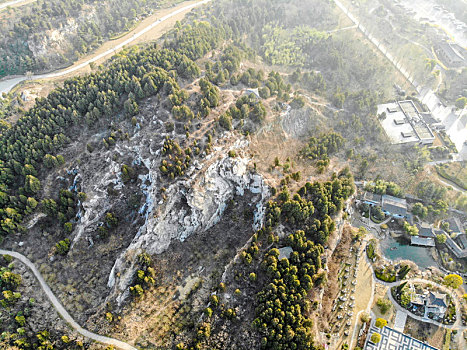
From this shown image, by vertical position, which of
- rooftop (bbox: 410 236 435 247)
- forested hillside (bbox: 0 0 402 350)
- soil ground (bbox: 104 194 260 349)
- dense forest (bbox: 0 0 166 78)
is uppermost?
dense forest (bbox: 0 0 166 78)

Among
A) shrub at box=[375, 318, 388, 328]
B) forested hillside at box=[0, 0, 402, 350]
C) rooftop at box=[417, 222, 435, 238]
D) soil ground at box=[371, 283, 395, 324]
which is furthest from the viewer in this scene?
rooftop at box=[417, 222, 435, 238]

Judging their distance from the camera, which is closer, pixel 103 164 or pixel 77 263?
pixel 77 263

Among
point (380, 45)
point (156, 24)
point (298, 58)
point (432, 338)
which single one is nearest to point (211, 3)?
point (156, 24)

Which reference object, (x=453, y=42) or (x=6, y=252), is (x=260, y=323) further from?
(x=453, y=42)

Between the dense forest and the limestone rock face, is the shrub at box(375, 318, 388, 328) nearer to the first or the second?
the limestone rock face

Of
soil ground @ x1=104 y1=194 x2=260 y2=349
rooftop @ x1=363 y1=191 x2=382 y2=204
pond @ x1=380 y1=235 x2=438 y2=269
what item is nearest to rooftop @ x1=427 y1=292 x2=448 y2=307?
pond @ x1=380 y1=235 x2=438 y2=269

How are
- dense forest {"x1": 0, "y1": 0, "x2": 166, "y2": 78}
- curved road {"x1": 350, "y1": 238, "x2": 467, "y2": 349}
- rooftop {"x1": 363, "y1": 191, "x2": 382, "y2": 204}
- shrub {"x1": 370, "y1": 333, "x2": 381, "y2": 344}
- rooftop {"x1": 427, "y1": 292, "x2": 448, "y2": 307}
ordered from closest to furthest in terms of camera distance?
shrub {"x1": 370, "y1": 333, "x2": 381, "y2": 344}
curved road {"x1": 350, "y1": 238, "x2": 467, "y2": 349}
rooftop {"x1": 427, "y1": 292, "x2": 448, "y2": 307}
rooftop {"x1": 363, "y1": 191, "x2": 382, "y2": 204}
dense forest {"x1": 0, "y1": 0, "x2": 166, "y2": 78}

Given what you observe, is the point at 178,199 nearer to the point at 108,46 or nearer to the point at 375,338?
the point at 375,338

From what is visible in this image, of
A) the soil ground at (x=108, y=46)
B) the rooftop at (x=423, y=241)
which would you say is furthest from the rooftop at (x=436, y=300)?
the soil ground at (x=108, y=46)
